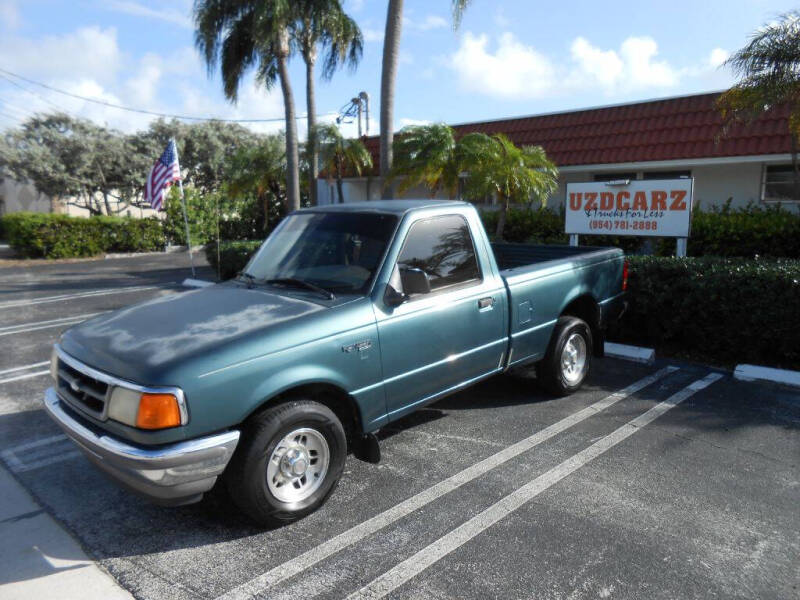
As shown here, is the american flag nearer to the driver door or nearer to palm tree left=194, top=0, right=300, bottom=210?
palm tree left=194, top=0, right=300, bottom=210

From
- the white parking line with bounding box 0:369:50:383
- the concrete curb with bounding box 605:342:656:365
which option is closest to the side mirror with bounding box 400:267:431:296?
the concrete curb with bounding box 605:342:656:365

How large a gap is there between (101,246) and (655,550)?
929 inches

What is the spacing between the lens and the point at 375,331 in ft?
12.6

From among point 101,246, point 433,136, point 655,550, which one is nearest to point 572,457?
point 655,550

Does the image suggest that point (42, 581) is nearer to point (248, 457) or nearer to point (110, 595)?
point (110, 595)

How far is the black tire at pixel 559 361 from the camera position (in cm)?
548

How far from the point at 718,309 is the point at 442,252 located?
13.2 ft

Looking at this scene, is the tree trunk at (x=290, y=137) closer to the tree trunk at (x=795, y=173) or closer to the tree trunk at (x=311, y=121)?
the tree trunk at (x=311, y=121)

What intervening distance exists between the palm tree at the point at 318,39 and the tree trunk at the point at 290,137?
881 mm

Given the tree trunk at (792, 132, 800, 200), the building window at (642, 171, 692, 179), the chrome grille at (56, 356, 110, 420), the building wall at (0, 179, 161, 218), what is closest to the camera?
the chrome grille at (56, 356, 110, 420)

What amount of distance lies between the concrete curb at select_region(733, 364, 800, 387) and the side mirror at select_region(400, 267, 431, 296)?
170 inches

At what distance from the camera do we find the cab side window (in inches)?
172

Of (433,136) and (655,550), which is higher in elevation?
(433,136)

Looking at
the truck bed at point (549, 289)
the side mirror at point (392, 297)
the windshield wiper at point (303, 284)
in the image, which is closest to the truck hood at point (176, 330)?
the windshield wiper at point (303, 284)
